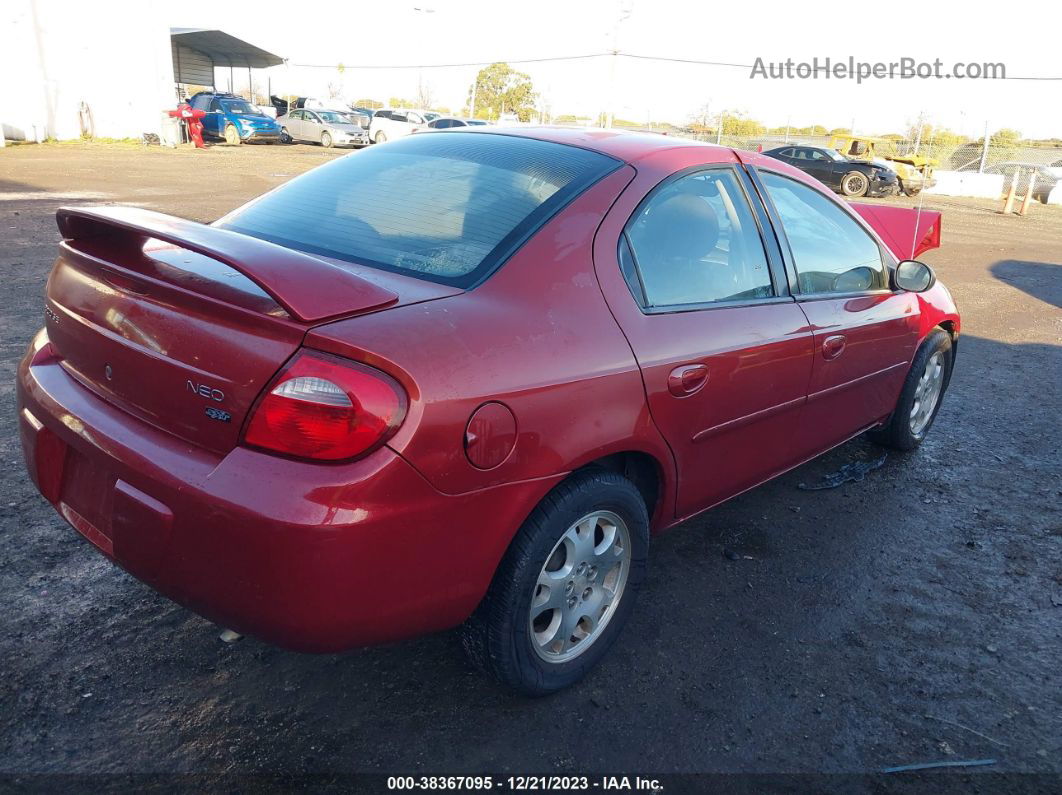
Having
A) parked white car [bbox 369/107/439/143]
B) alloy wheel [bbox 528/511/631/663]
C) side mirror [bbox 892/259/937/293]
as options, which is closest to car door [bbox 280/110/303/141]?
parked white car [bbox 369/107/439/143]

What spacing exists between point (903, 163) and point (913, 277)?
28.1 meters

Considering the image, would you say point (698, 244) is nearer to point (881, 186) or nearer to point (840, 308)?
point (840, 308)

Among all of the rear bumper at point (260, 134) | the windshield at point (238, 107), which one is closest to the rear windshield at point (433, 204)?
the rear bumper at point (260, 134)

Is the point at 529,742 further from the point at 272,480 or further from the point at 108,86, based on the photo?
the point at 108,86

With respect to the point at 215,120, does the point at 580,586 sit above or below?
below

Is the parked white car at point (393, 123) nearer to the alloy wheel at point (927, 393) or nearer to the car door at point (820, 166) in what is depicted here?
the car door at point (820, 166)

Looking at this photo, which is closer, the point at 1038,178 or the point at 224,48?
the point at 1038,178

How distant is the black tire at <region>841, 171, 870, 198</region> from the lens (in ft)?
80.7

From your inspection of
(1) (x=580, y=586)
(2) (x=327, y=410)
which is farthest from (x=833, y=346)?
(2) (x=327, y=410)

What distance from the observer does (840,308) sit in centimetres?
336

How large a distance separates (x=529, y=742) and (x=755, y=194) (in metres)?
2.16

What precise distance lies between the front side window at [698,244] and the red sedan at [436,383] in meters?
0.01

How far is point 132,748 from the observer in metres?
2.12

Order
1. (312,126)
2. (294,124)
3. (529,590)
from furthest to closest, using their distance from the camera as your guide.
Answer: (294,124), (312,126), (529,590)
